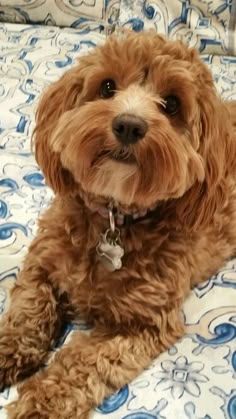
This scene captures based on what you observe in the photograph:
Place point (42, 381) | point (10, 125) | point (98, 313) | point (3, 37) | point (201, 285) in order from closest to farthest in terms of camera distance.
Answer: point (42, 381) < point (98, 313) < point (201, 285) < point (10, 125) < point (3, 37)

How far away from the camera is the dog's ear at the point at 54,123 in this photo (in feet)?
4.22

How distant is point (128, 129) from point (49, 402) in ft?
1.71

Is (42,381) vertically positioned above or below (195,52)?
below

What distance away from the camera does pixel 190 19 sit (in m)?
2.40

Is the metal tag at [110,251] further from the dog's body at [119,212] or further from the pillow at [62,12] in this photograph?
the pillow at [62,12]

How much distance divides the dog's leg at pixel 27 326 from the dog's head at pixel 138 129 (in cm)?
24

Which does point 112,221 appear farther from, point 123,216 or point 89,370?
point 89,370

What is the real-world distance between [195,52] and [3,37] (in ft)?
4.50

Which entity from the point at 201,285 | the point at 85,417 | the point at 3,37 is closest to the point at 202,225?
the point at 201,285

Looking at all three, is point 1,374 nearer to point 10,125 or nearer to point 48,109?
point 48,109

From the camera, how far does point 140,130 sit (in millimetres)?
1128

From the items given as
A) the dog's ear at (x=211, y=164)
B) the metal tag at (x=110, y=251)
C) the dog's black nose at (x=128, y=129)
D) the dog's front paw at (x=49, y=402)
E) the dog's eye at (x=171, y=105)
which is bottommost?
the dog's front paw at (x=49, y=402)

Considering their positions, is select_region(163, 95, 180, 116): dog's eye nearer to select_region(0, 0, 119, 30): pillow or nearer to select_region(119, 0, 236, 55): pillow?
select_region(119, 0, 236, 55): pillow

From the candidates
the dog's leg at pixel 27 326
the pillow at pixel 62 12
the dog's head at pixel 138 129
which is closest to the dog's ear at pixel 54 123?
the dog's head at pixel 138 129
